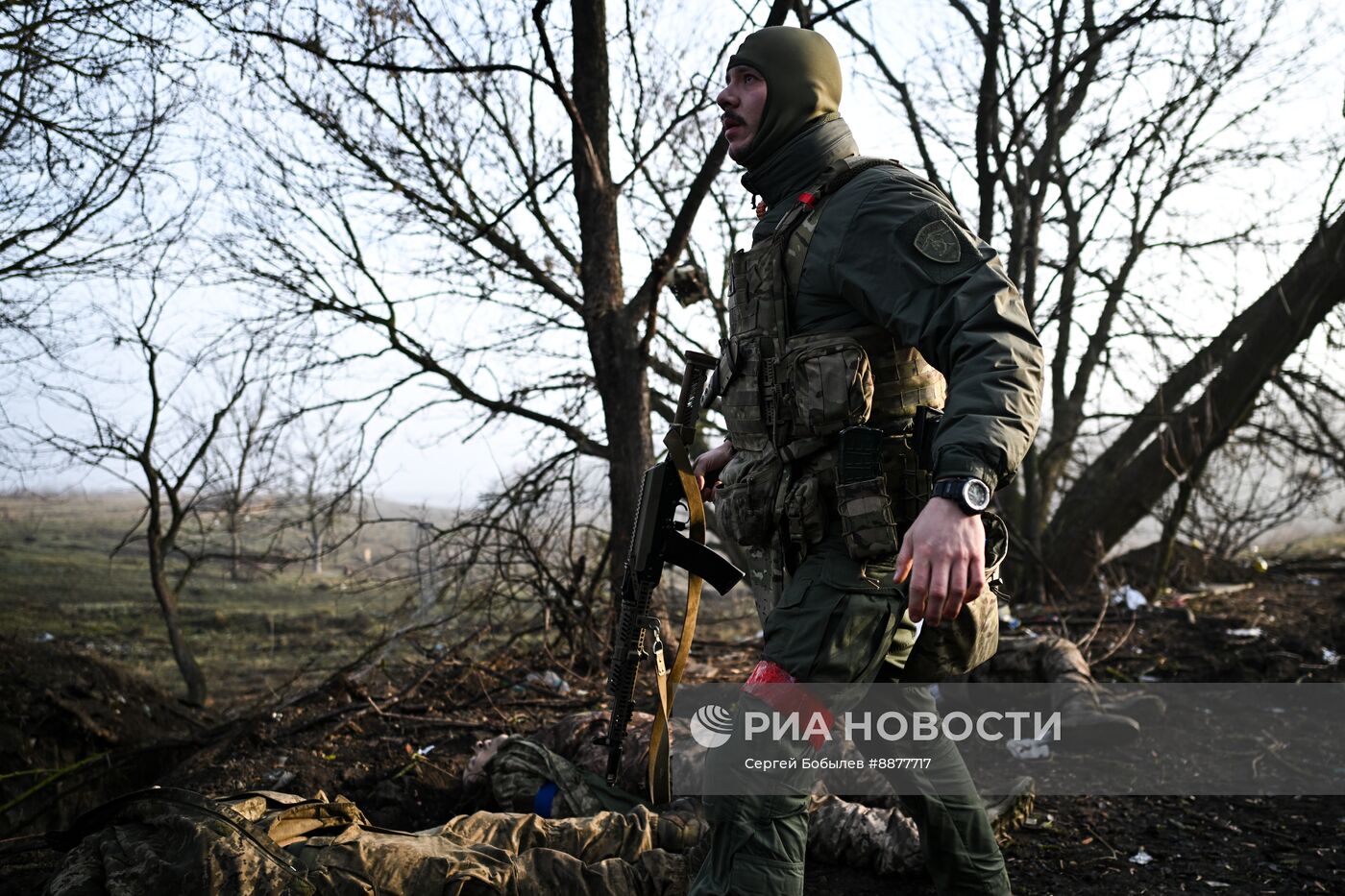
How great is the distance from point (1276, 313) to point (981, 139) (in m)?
3.36

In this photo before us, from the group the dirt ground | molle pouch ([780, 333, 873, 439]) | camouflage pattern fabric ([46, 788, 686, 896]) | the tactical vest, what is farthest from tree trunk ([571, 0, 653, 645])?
molle pouch ([780, 333, 873, 439])

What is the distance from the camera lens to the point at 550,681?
4.93 m

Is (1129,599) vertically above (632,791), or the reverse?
(1129,599)

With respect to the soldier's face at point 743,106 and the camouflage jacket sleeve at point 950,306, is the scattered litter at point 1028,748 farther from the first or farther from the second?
the soldier's face at point 743,106

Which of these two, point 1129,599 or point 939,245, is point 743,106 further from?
point 1129,599

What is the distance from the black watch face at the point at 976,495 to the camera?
5.04ft

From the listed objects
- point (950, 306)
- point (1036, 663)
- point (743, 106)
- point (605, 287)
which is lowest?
→ point (1036, 663)

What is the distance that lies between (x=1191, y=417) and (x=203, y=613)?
12.7 metres

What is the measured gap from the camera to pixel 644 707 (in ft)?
14.3

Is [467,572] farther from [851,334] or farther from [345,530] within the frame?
[851,334]

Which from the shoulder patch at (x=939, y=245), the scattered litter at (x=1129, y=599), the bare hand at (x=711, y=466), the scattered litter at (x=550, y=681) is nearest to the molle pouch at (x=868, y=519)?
the shoulder patch at (x=939, y=245)

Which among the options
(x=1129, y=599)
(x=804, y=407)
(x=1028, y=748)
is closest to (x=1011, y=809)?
(x=1028, y=748)

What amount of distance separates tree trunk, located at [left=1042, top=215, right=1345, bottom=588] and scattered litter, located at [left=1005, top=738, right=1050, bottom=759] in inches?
142

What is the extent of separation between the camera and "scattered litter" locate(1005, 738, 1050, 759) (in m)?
3.93
